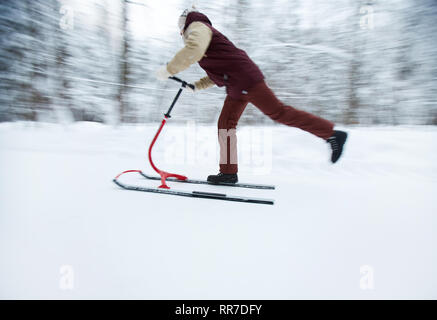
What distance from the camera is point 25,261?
94 cm

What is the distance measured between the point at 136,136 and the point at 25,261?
300 centimetres

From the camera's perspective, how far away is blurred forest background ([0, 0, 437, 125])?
11.9 feet

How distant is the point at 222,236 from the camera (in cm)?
115

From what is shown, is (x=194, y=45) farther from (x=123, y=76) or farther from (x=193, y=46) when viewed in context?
(x=123, y=76)

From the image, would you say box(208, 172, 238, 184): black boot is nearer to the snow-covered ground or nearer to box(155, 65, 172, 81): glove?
the snow-covered ground

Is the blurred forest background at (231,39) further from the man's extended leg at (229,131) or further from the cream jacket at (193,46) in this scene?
the cream jacket at (193,46)

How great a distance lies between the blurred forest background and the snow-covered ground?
1.60 meters

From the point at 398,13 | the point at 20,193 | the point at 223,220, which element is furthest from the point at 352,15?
the point at 20,193

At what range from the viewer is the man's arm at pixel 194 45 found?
167 centimetres

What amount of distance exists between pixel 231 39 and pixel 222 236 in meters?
3.74

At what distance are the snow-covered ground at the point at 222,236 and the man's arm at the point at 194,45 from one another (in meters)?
0.91

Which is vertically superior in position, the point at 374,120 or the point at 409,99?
the point at 409,99
